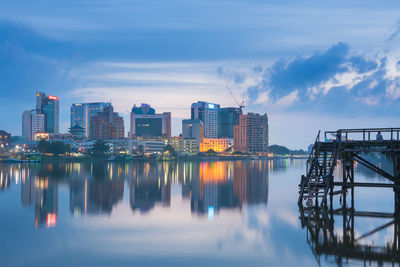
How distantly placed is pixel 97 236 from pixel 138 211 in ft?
42.1

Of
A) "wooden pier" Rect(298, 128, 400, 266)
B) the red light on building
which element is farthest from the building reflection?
"wooden pier" Rect(298, 128, 400, 266)

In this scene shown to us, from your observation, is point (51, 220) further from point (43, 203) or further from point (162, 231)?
point (43, 203)

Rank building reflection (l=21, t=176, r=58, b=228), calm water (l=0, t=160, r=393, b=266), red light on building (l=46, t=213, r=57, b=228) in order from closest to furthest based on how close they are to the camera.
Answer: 1. calm water (l=0, t=160, r=393, b=266)
2. red light on building (l=46, t=213, r=57, b=228)
3. building reflection (l=21, t=176, r=58, b=228)

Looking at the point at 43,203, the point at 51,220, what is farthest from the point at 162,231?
the point at 43,203

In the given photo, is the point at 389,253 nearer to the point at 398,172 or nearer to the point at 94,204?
the point at 398,172

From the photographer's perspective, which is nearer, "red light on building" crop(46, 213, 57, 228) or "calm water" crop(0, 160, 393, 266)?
"calm water" crop(0, 160, 393, 266)

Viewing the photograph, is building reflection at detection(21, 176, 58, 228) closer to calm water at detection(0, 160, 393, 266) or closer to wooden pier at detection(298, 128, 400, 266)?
calm water at detection(0, 160, 393, 266)

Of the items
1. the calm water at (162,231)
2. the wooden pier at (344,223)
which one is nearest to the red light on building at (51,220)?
the calm water at (162,231)

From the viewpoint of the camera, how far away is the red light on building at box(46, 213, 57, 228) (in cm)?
3888

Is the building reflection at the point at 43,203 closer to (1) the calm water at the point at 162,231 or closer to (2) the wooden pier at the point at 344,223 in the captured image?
(1) the calm water at the point at 162,231

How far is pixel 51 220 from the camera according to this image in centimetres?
4094

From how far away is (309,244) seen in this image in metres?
30.9

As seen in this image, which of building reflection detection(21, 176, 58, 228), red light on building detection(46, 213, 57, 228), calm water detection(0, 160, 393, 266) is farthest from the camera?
building reflection detection(21, 176, 58, 228)

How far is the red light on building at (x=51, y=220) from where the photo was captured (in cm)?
3888
